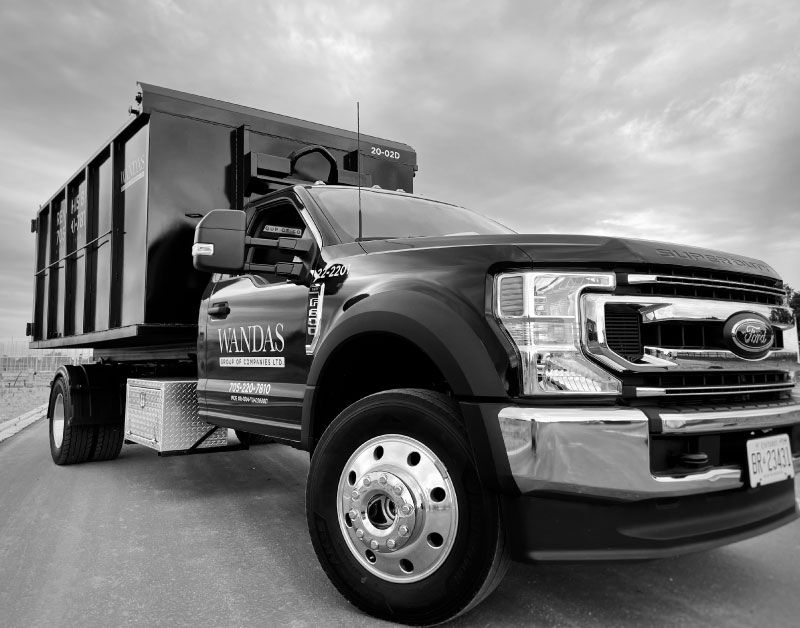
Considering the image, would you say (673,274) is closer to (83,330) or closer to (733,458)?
(733,458)

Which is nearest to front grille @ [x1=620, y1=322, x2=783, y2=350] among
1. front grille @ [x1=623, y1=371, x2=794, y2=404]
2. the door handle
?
front grille @ [x1=623, y1=371, x2=794, y2=404]

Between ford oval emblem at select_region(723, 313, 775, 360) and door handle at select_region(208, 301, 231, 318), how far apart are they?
2.91 metres

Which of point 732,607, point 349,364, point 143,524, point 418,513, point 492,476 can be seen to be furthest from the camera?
point 143,524

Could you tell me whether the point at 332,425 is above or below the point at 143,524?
above

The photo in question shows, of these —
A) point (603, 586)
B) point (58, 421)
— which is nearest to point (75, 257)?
point (58, 421)

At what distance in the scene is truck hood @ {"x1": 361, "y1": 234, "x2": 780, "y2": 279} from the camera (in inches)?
89.5

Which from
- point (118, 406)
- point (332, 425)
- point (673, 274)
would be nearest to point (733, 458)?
point (673, 274)

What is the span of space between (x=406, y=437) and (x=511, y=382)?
51cm

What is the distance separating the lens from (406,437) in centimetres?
246

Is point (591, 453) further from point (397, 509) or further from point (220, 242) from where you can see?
point (220, 242)

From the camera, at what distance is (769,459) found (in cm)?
236

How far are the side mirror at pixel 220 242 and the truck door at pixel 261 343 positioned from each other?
0.39 meters

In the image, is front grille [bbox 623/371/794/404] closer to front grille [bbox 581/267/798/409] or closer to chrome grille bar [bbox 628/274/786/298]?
front grille [bbox 581/267/798/409]

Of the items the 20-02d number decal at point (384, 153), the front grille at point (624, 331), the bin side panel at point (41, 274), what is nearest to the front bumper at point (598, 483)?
the front grille at point (624, 331)
